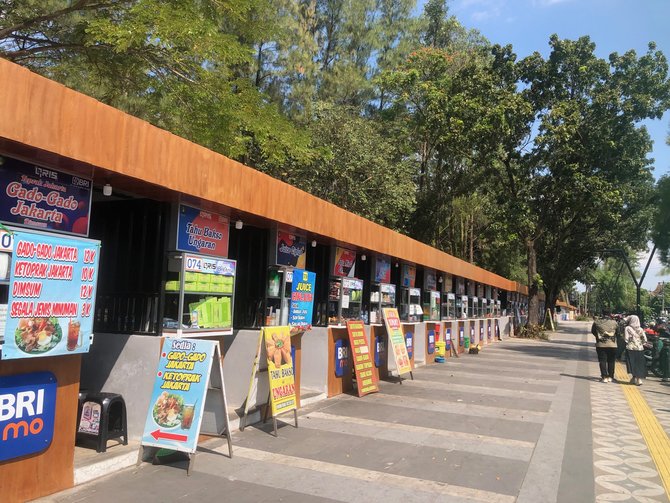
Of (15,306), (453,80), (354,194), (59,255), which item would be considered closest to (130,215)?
(59,255)

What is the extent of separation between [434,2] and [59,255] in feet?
110

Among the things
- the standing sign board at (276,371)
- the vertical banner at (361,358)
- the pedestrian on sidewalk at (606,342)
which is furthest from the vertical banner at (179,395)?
the pedestrian on sidewalk at (606,342)

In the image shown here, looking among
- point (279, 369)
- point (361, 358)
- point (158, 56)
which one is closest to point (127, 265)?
point (279, 369)

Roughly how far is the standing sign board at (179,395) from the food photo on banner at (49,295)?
1044mm

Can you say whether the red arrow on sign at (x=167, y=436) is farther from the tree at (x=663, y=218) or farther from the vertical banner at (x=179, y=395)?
the tree at (x=663, y=218)

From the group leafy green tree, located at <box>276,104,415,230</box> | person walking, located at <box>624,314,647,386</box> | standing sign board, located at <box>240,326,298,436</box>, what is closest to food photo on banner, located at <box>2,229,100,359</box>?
standing sign board, located at <box>240,326,298,436</box>

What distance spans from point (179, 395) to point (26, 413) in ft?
4.86

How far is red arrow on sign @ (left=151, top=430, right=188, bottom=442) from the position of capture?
5.19m

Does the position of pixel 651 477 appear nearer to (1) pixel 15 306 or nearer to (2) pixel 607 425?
(2) pixel 607 425

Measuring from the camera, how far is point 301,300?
8461 mm

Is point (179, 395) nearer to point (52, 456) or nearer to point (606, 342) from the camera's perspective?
point (52, 456)

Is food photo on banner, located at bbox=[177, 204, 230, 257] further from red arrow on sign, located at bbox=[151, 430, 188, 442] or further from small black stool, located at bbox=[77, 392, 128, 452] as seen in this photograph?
red arrow on sign, located at bbox=[151, 430, 188, 442]

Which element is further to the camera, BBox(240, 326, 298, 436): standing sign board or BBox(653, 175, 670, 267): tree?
BBox(653, 175, 670, 267): tree

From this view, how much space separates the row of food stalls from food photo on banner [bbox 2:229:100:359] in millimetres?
11
